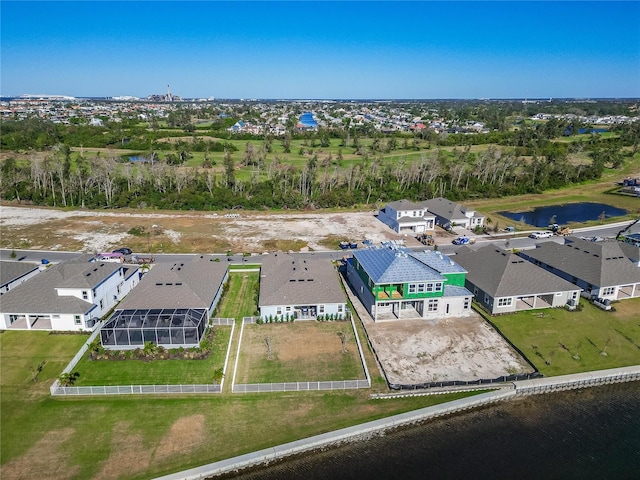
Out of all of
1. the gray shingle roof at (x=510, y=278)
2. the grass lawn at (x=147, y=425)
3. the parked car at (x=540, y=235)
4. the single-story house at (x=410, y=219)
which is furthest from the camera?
the single-story house at (x=410, y=219)

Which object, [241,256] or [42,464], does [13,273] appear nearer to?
[241,256]

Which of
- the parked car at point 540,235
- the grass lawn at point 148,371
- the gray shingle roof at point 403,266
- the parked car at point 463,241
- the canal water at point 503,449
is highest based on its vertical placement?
the gray shingle roof at point 403,266

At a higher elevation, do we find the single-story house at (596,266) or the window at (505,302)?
the single-story house at (596,266)

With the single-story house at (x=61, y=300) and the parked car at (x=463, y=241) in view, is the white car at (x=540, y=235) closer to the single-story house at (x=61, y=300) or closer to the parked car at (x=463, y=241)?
the parked car at (x=463, y=241)

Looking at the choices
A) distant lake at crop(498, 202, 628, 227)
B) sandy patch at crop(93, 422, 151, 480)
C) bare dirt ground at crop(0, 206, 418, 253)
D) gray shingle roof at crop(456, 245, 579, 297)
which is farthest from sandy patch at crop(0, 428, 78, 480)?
distant lake at crop(498, 202, 628, 227)

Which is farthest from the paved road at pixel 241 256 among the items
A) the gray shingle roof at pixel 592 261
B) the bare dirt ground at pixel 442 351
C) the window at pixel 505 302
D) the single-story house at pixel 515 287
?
the bare dirt ground at pixel 442 351

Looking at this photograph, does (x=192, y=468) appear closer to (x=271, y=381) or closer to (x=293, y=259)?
(x=271, y=381)

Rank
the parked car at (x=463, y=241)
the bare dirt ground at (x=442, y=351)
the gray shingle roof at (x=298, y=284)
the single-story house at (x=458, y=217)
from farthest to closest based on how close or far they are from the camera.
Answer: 1. the single-story house at (x=458, y=217)
2. the parked car at (x=463, y=241)
3. the gray shingle roof at (x=298, y=284)
4. the bare dirt ground at (x=442, y=351)

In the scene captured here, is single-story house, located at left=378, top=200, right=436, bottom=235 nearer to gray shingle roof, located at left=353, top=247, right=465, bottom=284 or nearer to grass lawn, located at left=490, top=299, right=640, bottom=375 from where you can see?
gray shingle roof, located at left=353, top=247, right=465, bottom=284

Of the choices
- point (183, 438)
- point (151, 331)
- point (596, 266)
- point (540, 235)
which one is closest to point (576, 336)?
point (596, 266)
